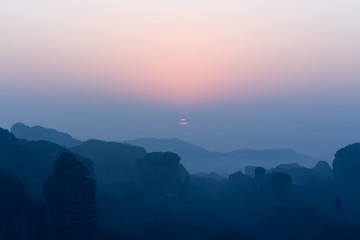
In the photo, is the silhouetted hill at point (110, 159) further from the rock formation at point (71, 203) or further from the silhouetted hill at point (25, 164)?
the rock formation at point (71, 203)

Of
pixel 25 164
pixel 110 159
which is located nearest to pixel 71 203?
pixel 25 164

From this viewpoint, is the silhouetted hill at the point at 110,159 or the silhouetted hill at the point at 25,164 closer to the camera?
the silhouetted hill at the point at 25,164

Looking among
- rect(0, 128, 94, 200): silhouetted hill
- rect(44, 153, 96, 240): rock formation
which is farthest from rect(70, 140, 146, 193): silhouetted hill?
rect(44, 153, 96, 240): rock formation

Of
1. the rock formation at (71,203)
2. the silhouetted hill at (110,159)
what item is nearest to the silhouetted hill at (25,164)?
the rock formation at (71,203)

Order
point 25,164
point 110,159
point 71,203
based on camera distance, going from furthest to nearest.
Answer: point 110,159 < point 25,164 < point 71,203

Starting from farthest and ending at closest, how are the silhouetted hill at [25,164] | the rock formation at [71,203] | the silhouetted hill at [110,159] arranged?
the silhouetted hill at [110,159]
the silhouetted hill at [25,164]
the rock formation at [71,203]

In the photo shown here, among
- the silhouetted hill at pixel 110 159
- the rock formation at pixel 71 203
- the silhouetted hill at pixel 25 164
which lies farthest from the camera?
the silhouetted hill at pixel 110 159

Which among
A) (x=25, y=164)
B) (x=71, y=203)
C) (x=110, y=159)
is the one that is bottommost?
(x=71, y=203)

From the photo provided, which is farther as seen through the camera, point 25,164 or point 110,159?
point 110,159

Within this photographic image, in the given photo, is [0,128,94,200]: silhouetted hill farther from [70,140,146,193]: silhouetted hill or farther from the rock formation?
[70,140,146,193]: silhouetted hill

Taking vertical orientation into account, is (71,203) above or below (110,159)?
below

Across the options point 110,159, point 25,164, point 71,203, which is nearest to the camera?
point 71,203

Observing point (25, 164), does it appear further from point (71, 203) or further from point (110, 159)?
point (110, 159)

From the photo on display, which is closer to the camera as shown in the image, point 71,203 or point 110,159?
point 71,203
